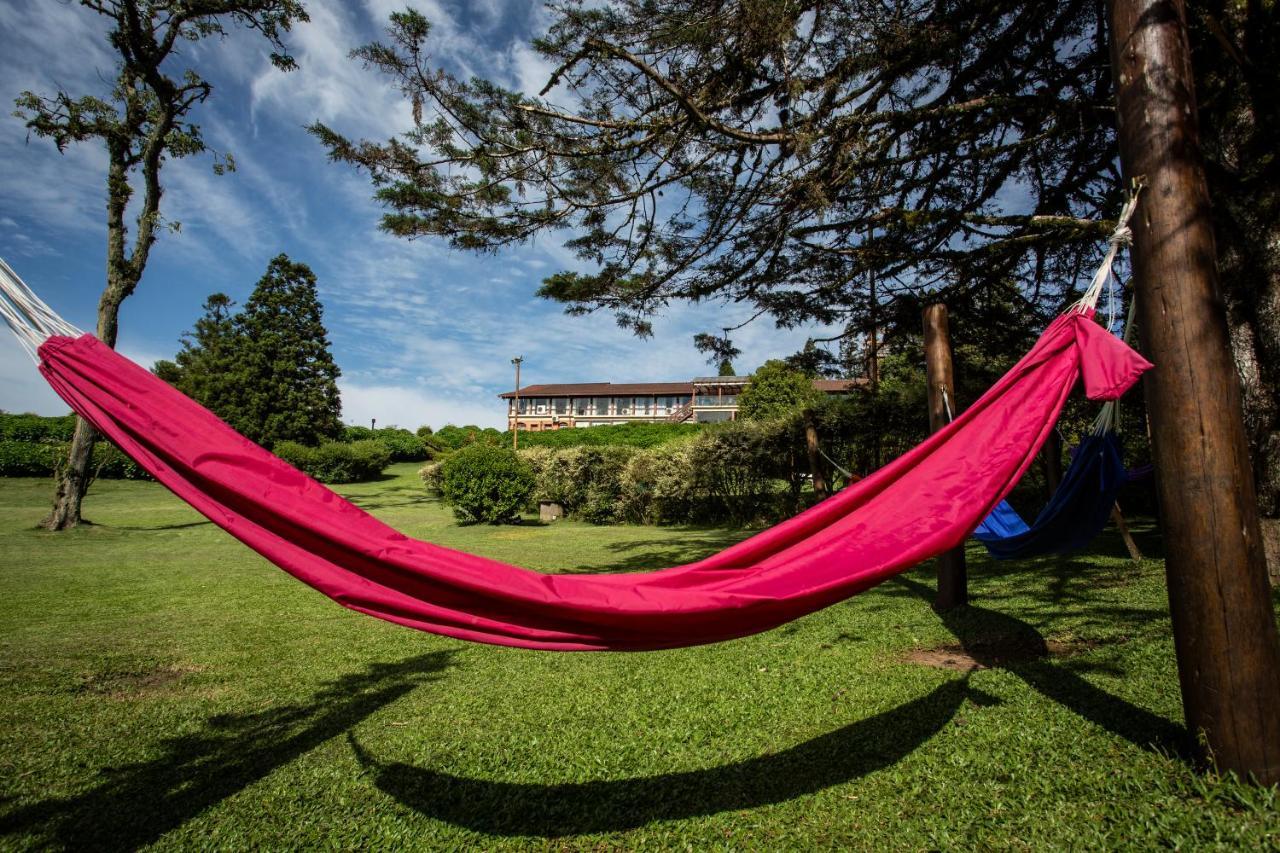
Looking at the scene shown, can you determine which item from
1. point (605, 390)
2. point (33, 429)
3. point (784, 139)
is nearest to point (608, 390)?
point (605, 390)

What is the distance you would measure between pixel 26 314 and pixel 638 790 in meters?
2.74

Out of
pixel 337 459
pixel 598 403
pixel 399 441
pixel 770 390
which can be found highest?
pixel 598 403

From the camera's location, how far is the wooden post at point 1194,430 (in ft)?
6.26

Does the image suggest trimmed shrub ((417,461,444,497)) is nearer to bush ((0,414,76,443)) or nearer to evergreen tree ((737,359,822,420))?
bush ((0,414,76,443))

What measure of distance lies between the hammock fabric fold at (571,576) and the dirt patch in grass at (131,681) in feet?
6.90

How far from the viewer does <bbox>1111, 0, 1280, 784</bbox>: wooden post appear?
1.91 m

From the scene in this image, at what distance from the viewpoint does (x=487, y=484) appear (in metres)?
12.1

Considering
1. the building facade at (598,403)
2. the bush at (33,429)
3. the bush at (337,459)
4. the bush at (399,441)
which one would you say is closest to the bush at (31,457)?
the bush at (33,429)

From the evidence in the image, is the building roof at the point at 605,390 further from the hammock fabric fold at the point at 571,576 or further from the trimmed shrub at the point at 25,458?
the hammock fabric fold at the point at 571,576

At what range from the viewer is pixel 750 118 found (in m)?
4.80

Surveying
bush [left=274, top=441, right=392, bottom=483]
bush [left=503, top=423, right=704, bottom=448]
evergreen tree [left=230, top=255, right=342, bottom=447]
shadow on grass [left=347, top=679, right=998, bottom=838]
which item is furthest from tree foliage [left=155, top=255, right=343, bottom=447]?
shadow on grass [left=347, top=679, right=998, bottom=838]

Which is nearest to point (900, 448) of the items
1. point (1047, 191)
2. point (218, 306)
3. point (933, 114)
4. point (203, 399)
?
point (1047, 191)

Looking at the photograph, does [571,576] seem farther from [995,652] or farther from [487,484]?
[487,484]

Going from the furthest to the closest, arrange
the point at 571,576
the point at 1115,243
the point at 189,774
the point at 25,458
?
the point at 25,458
the point at 189,774
the point at 1115,243
the point at 571,576
